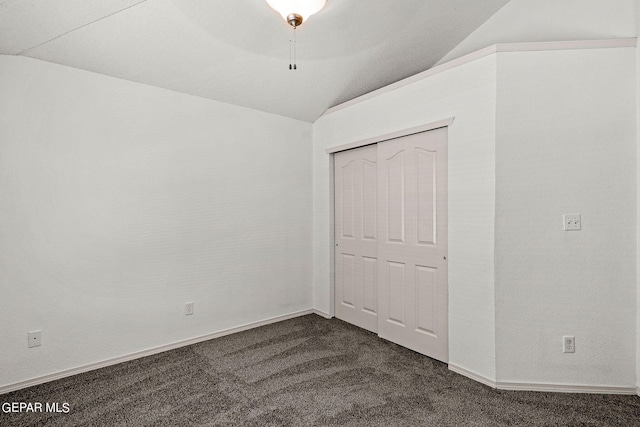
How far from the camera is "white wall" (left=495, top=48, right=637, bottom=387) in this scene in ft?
7.19

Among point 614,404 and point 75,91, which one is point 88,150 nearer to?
point 75,91

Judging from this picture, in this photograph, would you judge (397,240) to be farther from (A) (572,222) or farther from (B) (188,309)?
(B) (188,309)

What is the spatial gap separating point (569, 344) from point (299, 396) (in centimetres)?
188

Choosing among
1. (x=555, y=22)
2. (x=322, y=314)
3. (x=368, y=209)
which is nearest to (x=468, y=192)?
(x=368, y=209)

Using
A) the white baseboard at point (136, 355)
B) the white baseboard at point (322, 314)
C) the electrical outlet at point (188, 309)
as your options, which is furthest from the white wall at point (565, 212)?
the electrical outlet at point (188, 309)

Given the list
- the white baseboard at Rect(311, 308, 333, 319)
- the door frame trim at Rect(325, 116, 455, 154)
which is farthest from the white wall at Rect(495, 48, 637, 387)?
the white baseboard at Rect(311, 308, 333, 319)

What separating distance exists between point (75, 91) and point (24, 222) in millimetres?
1048

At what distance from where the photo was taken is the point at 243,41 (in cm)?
258

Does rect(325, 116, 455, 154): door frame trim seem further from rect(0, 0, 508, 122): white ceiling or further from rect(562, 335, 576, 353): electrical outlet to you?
rect(562, 335, 576, 353): electrical outlet

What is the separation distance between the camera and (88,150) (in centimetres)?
258

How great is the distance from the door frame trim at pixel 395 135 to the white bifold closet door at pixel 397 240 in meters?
0.06

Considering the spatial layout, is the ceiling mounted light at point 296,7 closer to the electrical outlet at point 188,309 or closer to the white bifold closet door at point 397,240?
the white bifold closet door at point 397,240

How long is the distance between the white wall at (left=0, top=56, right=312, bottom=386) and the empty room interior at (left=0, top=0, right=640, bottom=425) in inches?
0.7

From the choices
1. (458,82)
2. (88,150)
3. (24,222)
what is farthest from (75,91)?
(458,82)
